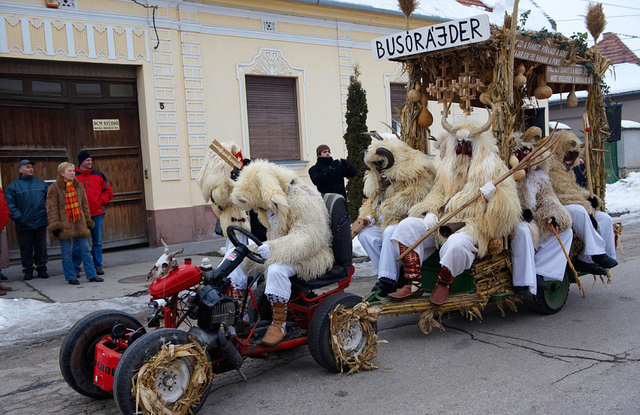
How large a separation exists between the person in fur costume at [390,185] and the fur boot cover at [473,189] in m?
0.19

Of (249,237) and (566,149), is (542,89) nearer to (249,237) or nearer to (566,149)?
(566,149)

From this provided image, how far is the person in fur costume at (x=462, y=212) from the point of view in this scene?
17.5 feet

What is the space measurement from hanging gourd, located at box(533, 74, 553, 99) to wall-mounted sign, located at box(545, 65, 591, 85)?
3.1 inches

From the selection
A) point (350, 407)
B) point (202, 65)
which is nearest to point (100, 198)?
point (202, 65)

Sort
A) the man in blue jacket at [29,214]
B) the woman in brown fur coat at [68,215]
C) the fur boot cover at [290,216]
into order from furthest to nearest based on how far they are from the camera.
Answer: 1. the man in blue jacket at [29,214]
2. the woman in brown fur coat at [68,215]
3. the fur boot cover at [290,216]

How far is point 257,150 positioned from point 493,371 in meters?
9.28

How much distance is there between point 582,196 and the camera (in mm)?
6449

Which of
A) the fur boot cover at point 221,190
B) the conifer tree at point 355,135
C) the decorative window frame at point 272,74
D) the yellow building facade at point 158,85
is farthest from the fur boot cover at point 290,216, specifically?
the decorative window frame at point 272,74

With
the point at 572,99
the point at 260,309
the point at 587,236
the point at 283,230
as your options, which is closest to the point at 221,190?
the point at 260,309

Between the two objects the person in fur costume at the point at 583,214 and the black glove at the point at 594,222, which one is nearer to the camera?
the person in fur costume at the point at 583,214

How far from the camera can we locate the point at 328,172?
883 cm

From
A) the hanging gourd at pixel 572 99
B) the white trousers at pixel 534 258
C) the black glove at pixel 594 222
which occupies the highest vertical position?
the hanging gourd at pixel 572 99

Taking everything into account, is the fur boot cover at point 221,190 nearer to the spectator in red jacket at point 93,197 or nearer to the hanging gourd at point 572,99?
the spectator in red jacket at point 93,197

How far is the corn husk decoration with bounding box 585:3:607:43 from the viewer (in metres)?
6.83
